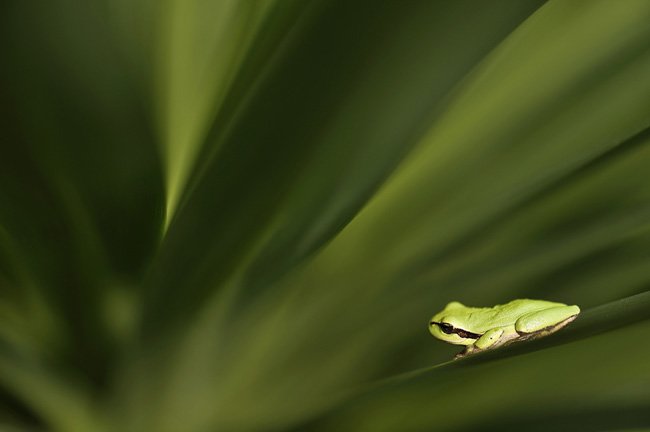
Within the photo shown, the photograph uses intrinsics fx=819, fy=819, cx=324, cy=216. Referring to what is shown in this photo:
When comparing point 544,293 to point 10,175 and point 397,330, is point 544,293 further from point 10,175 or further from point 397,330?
point 10,175

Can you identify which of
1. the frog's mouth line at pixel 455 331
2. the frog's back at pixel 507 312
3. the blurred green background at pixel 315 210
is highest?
the frog's mouth line at pixel 455 331

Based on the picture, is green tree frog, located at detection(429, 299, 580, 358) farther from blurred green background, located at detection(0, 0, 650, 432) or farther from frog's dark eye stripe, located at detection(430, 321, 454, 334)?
blurred green background, located at detection(0, 0, 650, 432)

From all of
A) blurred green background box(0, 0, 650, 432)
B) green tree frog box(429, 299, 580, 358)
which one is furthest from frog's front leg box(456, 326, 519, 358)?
blurred green background box(0, 0, 650, 432)

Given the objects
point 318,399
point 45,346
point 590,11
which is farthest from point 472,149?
point 45,346

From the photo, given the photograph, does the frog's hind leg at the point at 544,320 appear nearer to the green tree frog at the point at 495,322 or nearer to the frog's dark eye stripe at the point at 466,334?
the green tree frog at the point at 495,322

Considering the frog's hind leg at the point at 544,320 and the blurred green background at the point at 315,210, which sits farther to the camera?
the frog's hind leg at the point at 544,320

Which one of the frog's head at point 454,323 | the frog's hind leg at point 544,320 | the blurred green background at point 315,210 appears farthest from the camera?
the frog's head at point 454,323

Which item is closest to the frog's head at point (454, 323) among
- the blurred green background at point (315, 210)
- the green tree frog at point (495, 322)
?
the green tree frog at point (495, 322)

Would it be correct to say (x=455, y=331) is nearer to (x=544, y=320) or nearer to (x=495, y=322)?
(x=495, y=322)
